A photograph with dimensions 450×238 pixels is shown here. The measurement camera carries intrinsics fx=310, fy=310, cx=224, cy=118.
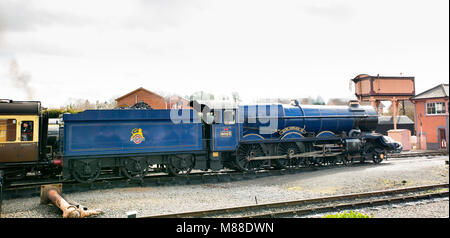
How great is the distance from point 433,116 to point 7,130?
107ft

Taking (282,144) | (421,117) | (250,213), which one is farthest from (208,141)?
(421,117)

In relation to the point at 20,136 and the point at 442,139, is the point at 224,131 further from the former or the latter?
the point at 442,139

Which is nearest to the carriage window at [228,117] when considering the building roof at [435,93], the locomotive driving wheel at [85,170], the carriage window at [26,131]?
the locomotive driving wheel at [85,170]

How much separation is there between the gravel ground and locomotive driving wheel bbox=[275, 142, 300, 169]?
1172 millimetres

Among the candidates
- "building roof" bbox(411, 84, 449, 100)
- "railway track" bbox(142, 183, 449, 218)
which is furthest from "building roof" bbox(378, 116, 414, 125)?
"railway track" bbox(142, 183, 449, 218)

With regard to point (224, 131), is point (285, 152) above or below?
below

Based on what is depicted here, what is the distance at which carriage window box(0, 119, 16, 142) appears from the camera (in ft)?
34.3

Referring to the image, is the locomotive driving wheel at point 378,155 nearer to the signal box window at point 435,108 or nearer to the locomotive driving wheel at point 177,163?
the locomotive driving wheel at point 177,163

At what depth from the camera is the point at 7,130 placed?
10.5 meters

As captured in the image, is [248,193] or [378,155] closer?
[248,193]

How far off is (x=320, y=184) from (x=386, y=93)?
2196 centimetres

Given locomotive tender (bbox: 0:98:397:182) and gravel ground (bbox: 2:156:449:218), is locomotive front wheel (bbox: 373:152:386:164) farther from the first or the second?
gravel ground (bbox: 2:156:449:218)

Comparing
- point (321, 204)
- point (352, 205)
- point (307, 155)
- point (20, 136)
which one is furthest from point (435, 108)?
point (20, 136)

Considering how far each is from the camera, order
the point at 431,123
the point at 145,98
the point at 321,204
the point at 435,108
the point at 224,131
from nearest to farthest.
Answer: the point at 321,204, the point at 224,131, the point at 435,108, the point at 431,123, the point at 145,98
